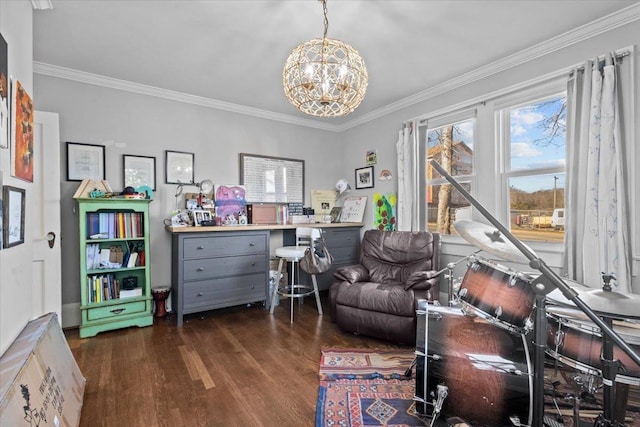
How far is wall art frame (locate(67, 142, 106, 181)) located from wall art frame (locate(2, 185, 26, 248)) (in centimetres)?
142

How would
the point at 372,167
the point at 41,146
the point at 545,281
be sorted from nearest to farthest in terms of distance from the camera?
the point at 545,281 < the point at 41,146 < the point at 372,167

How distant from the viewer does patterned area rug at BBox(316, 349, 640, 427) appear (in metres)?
1.60

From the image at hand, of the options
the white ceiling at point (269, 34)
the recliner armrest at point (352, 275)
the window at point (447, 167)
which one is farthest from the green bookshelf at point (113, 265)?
the window at point (447, 167)

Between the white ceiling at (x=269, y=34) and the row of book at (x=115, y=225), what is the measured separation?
54.7 inches

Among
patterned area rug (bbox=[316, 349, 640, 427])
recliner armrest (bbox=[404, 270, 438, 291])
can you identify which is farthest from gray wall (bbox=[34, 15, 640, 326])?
patterned area rug (bbox=[316, 349, 640, 427])

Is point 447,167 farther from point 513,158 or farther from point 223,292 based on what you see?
point 223,292

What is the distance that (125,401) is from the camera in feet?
5.85

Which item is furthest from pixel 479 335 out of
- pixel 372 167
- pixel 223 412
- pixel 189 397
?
pixel 372 167

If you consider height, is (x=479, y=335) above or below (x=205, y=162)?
below

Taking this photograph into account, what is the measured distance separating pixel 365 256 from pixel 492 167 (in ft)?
5.16

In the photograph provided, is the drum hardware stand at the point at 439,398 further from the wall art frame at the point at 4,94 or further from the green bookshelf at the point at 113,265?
the green bookshelf at the point at 113,265

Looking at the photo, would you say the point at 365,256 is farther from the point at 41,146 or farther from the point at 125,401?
the point at 41,146

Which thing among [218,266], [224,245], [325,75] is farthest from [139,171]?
[325,75]

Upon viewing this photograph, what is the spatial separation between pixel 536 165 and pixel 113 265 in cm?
407
